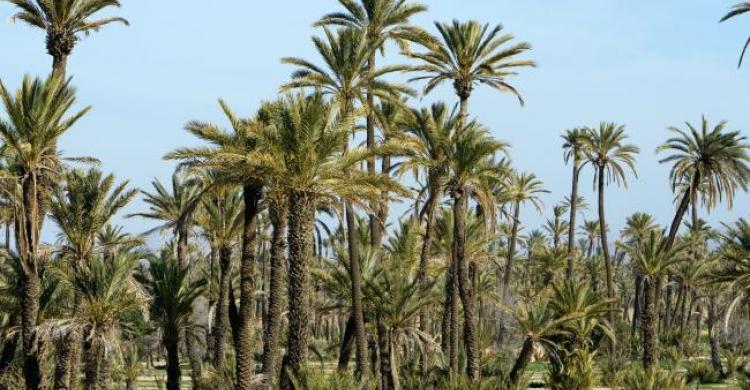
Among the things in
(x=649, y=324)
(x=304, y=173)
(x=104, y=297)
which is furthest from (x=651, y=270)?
(x=104, y=297)

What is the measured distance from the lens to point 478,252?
143 ft

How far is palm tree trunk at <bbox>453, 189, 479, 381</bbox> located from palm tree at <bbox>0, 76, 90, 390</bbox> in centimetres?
1392

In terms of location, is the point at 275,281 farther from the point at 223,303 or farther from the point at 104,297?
the point at 223,303

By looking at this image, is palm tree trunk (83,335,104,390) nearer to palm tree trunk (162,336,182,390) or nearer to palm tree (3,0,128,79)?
palm tree trunk (162,336,182,390)

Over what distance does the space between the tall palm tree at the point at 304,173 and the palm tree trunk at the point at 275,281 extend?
76 cm

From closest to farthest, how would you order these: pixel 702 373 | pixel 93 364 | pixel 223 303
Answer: pixel 93 364
pixel 223 303
pixel 702 373

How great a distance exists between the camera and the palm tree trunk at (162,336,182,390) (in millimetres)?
32250

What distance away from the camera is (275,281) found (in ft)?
88.9

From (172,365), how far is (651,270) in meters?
25.1

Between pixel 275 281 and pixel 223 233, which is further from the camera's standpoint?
pixel 223 233

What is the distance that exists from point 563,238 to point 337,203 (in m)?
76.7

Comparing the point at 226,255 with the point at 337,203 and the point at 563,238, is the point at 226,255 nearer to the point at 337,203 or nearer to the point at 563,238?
the point at 337,203

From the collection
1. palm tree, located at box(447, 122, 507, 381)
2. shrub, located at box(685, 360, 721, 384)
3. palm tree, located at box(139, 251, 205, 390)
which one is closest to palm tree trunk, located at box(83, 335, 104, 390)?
palm tree, located at box(139, 251, 205, 390)

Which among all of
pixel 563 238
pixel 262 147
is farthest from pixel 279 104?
pixel 563 238
